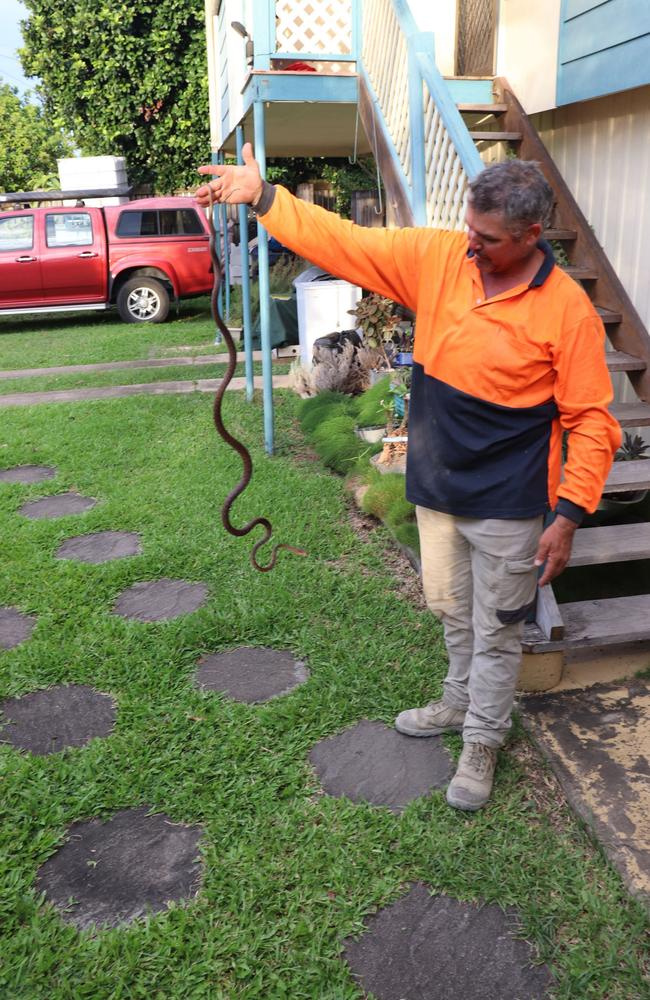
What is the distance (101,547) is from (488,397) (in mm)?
3192

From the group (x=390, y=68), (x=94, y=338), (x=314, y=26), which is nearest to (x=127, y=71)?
(x=94, y=338)

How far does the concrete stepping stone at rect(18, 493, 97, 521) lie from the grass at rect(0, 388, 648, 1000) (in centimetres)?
45

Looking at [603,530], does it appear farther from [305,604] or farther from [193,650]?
[193,650]

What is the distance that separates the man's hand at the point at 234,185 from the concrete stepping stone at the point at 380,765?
192cm

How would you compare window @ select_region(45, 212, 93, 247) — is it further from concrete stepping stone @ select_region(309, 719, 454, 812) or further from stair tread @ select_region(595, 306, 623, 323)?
concrete stepping stone @ select_region(309, 719, 454, 812)

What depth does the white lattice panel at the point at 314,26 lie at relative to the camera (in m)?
6.24

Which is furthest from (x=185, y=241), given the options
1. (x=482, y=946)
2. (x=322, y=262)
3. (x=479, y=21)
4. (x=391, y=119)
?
(x=482, y=946)

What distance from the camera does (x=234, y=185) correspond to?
2.62 meters

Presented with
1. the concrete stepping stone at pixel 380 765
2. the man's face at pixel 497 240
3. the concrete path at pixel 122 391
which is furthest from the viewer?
the concrete path at pixel 122 391

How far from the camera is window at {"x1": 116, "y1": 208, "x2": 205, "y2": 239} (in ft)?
46.5

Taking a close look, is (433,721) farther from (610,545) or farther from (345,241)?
(345,241)

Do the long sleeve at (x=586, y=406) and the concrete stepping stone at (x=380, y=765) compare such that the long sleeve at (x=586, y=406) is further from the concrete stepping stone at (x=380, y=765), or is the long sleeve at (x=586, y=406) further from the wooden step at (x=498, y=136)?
the wooden step at (x=498, y=136)

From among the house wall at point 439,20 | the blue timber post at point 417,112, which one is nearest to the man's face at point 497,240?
the blue timber post at point 417,112

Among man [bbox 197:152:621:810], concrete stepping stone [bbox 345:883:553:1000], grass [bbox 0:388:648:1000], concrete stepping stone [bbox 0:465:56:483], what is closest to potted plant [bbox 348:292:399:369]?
grass [bbox 0:388:648:1000]
